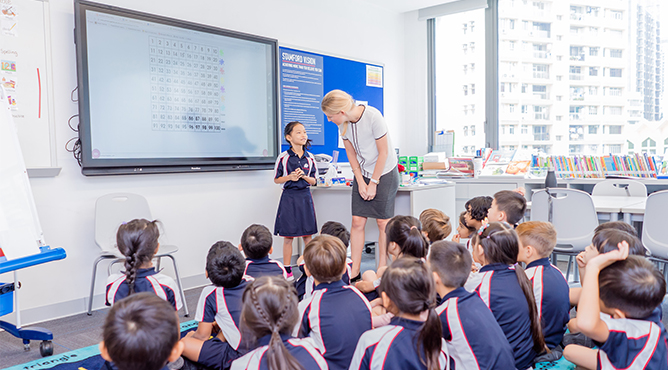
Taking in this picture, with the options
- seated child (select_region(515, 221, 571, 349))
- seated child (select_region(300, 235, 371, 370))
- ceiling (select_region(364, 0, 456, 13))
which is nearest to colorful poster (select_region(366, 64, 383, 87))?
ceiling (select_region(364, 0, 456, 13))

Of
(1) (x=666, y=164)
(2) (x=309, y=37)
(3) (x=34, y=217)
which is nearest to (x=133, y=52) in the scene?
(3) (x=34, y=217)

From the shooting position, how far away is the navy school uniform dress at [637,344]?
1.44 metres

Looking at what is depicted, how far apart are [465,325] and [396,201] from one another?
2260 millimetres

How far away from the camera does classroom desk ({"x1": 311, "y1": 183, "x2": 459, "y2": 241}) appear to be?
3.72 metres

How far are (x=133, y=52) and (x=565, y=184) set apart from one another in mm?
3921

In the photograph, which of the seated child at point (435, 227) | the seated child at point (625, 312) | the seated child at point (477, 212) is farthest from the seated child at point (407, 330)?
the seated child at point (477, 212)

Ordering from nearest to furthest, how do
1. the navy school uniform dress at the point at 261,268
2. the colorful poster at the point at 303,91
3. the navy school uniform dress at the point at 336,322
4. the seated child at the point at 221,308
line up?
1. the navy school uniform dress at the point at 336,322
2. the seated child at the point at 221,308
3. the navy school uniform dress at the point at 261,268
4. the colorful poster at the point at 303,91

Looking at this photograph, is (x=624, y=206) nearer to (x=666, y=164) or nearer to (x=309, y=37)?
(x=666, y=164)

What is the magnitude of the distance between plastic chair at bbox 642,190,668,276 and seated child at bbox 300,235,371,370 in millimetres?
2063

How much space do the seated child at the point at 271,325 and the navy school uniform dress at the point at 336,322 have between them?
35 cm

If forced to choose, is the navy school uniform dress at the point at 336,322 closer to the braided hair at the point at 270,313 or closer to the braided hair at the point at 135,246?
the braided hair at the point at 270,313

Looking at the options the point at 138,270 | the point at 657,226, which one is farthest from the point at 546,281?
the point at 138,270

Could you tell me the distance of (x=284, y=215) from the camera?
3830 millimetres

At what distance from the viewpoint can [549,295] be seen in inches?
81.1
